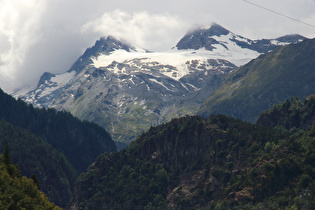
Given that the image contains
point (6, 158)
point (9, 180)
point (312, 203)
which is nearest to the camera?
point (9, 180)

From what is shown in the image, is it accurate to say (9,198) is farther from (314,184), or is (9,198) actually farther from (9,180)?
(314,184)

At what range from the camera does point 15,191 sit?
14325 cm

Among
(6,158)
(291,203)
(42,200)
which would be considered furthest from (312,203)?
(6,158)

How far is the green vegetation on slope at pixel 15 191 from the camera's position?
136m

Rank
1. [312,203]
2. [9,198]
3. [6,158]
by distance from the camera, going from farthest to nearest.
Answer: [312,203] < [6,158] < [9,198]

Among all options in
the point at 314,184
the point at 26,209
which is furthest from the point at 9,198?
the point at 314,184

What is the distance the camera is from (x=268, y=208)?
655 feet

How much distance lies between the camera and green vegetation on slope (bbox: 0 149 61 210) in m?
136

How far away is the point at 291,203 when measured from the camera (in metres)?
195

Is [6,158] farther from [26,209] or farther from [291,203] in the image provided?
[291,203]

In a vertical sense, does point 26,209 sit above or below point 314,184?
above

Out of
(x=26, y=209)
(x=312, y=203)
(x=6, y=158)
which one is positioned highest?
(x=6, y=158)

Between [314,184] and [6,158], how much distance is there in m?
110

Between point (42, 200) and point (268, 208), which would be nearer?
point (42, 200)
